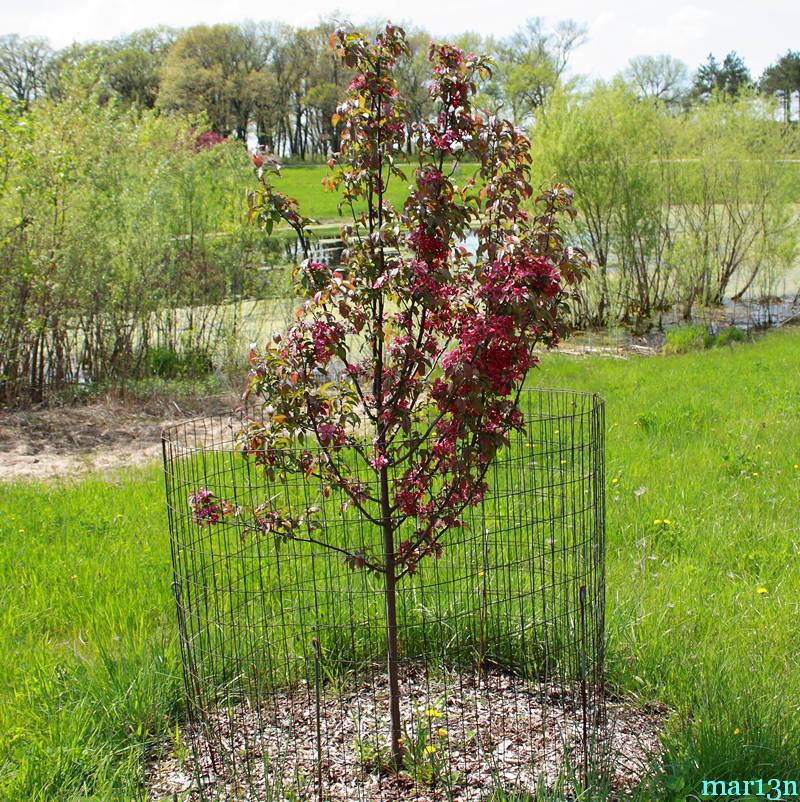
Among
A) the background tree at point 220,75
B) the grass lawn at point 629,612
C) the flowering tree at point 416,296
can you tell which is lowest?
the grass lawn at point 629,612

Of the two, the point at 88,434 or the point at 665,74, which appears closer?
the point at 88,434

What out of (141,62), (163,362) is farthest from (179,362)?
(141,62)

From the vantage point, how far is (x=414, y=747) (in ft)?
8.92

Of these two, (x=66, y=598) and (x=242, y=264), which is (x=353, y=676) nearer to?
→ (x=66, y=598)

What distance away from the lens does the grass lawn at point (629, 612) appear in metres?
2.68

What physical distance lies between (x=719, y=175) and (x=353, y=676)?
Answer: 12.5m

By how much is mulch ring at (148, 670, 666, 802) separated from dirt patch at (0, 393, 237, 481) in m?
4.06

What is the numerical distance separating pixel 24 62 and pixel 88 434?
35.9m

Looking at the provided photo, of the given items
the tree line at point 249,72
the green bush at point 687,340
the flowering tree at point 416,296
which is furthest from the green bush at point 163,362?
the tree line at point 249,72

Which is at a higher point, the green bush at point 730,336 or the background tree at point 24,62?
the background tree at point 24,62

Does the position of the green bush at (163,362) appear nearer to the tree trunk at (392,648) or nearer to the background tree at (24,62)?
the tree trunk at (392,648)

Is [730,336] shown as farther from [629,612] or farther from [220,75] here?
[220,75]

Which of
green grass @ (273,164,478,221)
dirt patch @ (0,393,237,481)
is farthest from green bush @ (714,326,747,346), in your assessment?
green grass @ (273,164,478,221)

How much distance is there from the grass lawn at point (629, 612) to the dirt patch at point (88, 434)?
2.62 ft
